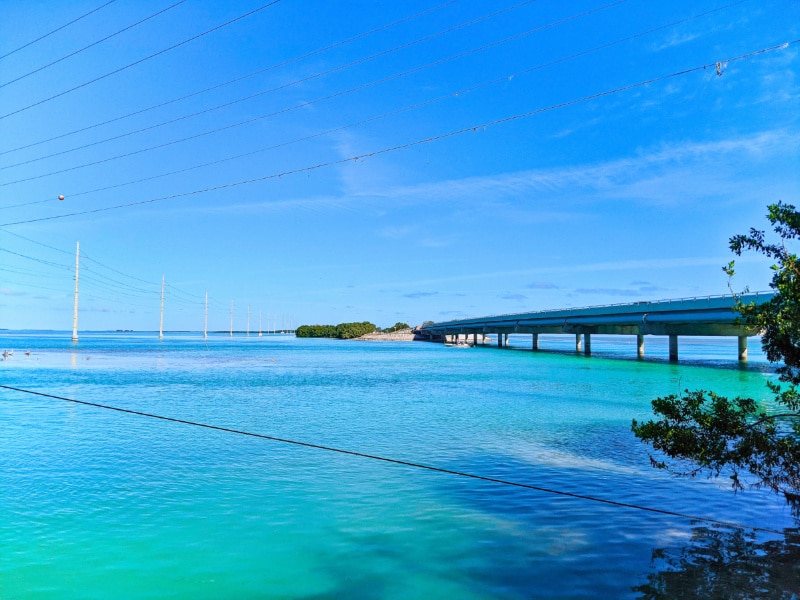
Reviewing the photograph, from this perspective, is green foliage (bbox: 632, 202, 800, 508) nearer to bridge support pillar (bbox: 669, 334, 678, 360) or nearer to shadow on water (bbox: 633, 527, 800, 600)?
shadow on water (bbox: 633, 527, 800, 600)

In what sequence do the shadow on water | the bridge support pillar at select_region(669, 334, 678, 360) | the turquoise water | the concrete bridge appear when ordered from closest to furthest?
the shadow on water < the turquoise water < the concrete bridge < the bridge support pillar at select_region(669, 334, 678, 360)

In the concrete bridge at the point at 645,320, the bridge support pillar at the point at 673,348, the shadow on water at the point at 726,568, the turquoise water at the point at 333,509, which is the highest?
the concrete bridge at the point at 645,320

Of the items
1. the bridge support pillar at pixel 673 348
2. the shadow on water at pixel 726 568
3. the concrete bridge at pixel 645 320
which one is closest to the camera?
the shadow on water at pixel 726 568

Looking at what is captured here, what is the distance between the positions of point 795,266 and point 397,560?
764 cm

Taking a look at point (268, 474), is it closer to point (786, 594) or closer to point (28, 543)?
Result: point (28, 543)

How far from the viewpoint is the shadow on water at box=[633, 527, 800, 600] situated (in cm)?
763

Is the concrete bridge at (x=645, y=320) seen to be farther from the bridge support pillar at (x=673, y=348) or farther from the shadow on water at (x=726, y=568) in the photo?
the shadow on water at (x=726, y=568)

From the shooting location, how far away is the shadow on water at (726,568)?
7629 mm

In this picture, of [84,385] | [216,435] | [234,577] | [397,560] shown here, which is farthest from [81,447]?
[84,385]

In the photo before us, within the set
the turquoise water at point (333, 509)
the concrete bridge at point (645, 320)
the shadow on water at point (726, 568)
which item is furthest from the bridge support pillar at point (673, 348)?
the shadow on water at point (726, 568)

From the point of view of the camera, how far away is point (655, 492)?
42.3 ft

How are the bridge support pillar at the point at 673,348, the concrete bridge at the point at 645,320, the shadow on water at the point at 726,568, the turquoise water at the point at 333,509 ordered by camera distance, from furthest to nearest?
the bridge support pillar at the point at 673,348
the concrete bridge at the point at 645,320
the turquoise water at the point at 333,509
the shadow on water at the point at 726,568

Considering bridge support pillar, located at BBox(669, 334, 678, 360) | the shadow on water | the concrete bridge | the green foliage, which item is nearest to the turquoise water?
the shadow on water

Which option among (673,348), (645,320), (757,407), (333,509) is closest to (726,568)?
(757,407)
